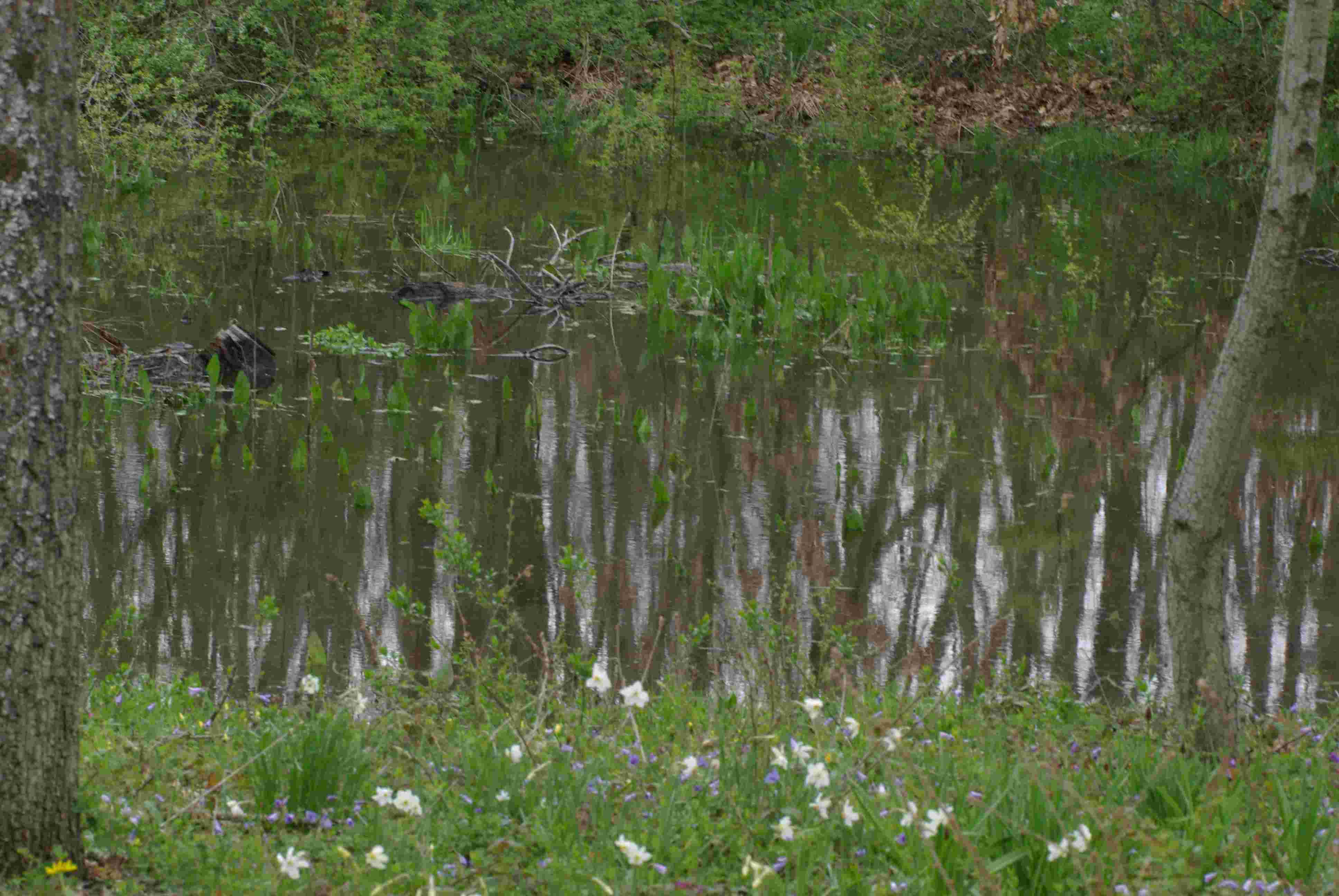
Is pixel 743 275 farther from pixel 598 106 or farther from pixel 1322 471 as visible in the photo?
pixel 598 106

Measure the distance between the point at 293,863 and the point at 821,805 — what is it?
1.06 meters

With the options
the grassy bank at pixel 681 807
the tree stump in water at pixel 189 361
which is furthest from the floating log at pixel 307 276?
the grassy bank at pixel 681 807

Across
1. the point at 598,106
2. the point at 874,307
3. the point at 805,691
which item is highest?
the point at 598,106

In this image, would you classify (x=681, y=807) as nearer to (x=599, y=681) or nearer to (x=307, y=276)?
Answer: (x=599, y=681)

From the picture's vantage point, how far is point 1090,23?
80.6 feet

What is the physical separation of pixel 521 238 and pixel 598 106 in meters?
9.06

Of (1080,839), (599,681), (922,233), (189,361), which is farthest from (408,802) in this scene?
(922,233)

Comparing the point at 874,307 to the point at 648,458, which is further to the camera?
the point at 874,307

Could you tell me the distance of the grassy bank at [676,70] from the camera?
20625mm

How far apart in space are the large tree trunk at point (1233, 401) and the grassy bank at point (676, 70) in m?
15.1

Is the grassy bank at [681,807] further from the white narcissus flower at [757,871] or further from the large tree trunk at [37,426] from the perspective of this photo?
the large tree trunk at [37,426]

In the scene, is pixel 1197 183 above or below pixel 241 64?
below

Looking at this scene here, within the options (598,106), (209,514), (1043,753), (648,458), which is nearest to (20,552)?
(1043,753)

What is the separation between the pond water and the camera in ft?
20.2
